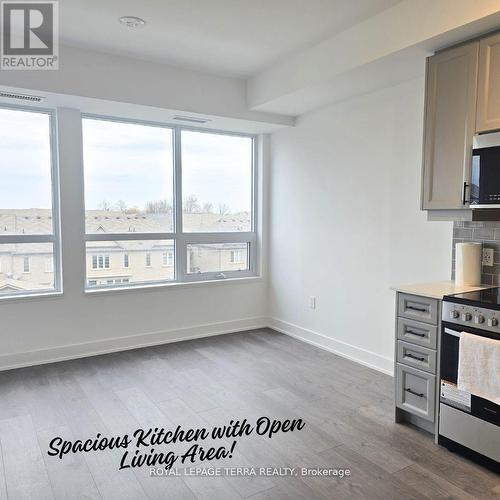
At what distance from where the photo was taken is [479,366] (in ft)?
7.27

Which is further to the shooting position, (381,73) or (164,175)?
(164,175)

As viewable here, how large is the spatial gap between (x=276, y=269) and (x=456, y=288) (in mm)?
2617

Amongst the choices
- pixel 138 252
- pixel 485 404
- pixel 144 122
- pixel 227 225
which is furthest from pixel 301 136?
pixel 485 404

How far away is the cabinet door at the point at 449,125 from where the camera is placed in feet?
8.41

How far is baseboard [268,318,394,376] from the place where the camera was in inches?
147

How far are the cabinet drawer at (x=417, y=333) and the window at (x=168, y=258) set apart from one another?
2707 mm

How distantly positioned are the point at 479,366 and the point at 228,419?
1.56 metres

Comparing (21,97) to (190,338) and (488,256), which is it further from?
(488,256)

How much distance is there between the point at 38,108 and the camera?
3.91 metres

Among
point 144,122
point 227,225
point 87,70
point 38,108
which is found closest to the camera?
point 87,70

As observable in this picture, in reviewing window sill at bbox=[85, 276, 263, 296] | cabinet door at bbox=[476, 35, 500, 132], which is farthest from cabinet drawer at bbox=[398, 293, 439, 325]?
window sill at bbox=[85, 276, 263, 296]

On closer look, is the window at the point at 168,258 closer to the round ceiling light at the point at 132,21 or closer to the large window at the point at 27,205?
the large window at the point at 27,205

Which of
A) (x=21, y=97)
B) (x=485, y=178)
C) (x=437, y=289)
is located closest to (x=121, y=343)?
(x=21, y=97)

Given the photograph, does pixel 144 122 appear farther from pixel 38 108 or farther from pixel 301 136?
pixel 301 136
